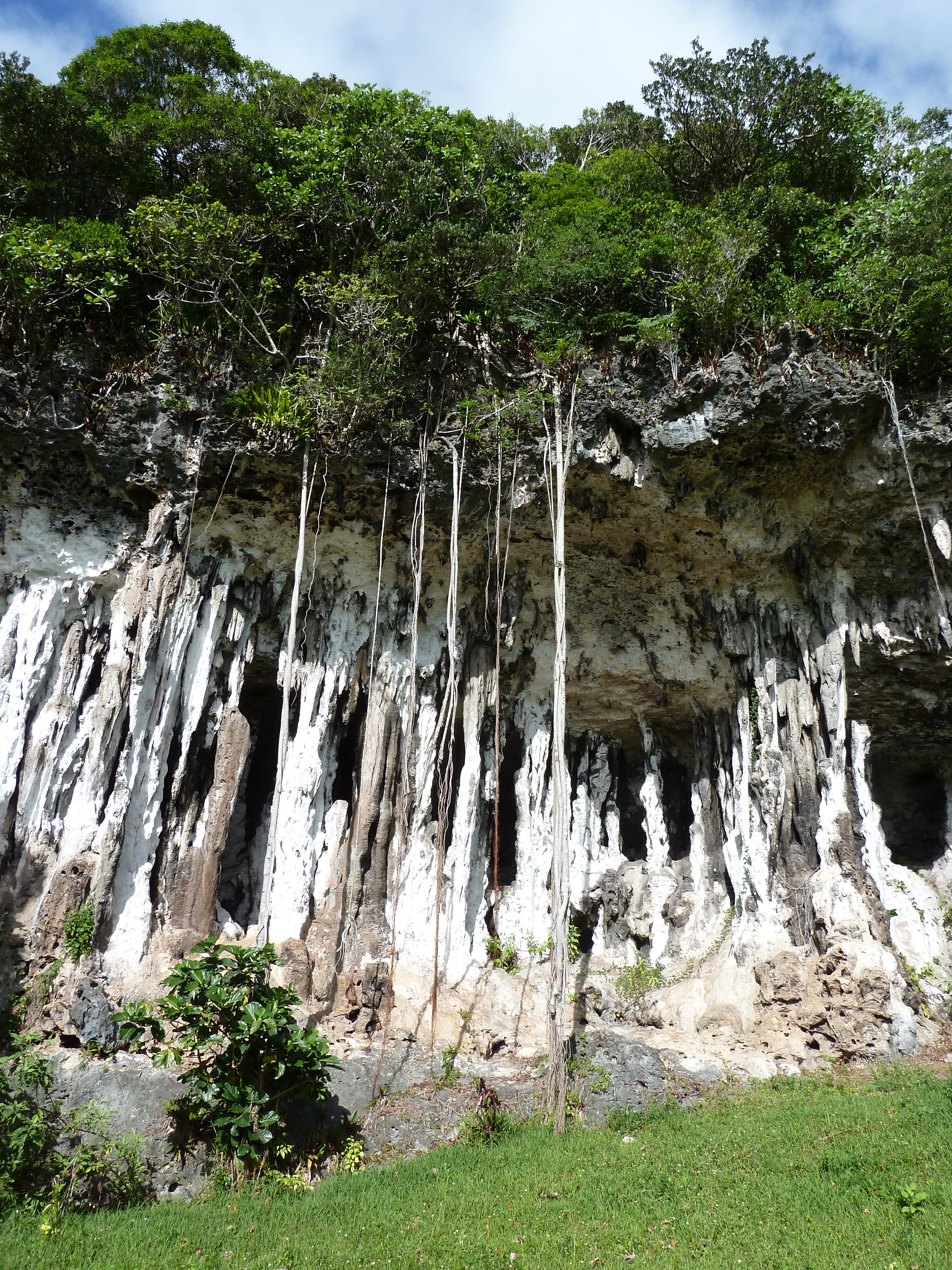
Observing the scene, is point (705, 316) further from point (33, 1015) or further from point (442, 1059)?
point (33, 1015)

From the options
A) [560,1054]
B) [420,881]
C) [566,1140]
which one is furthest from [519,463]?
[566,1140]

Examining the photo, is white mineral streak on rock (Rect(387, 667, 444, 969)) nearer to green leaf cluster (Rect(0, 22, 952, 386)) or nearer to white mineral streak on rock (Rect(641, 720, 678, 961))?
white mineral streak on rock (Rect(641, 720, 678, 961))

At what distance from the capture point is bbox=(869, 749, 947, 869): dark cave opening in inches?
592

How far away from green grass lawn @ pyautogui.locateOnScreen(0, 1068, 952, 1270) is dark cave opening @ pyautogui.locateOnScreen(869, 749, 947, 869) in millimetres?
7200

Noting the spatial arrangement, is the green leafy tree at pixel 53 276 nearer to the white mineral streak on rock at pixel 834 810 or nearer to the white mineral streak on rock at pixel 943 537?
the white mineral streak on rock at pixel 834 810

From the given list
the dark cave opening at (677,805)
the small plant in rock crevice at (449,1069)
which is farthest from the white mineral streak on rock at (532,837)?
the small plant in rock crevice at (449,1069)

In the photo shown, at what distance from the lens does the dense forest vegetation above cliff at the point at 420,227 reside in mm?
11797

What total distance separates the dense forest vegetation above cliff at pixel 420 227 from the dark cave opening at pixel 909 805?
732 cm

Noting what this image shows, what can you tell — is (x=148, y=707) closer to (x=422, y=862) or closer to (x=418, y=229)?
(x=422, y=862)

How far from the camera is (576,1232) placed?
663cm

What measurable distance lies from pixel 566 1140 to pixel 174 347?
1094 cm

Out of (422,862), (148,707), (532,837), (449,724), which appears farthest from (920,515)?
(148,707)

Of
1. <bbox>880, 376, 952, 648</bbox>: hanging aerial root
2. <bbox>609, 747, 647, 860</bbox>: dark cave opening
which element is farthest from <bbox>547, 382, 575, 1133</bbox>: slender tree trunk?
<bbox>880, 376, 952, 648</bbox>: hanging aerial root

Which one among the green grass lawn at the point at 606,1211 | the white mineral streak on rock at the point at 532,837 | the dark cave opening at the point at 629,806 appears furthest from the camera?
the dark cave opening at the point at 629,806
